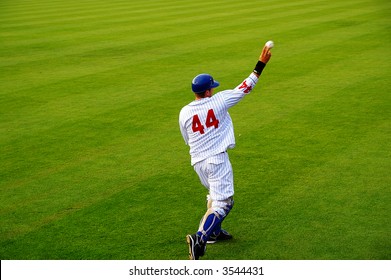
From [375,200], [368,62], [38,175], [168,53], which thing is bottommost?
[375,200]

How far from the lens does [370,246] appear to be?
5.95m

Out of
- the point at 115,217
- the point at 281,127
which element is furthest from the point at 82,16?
the point at 115,217

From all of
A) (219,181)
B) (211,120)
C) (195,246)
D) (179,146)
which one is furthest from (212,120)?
(179,146)

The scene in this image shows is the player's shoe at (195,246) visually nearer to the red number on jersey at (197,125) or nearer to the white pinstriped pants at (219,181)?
the white pinstriped pants at (219,181)

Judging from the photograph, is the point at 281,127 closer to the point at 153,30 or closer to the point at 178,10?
the point at 153,30

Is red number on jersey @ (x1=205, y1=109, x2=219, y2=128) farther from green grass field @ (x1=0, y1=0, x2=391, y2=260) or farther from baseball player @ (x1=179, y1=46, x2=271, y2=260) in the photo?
green grass field @ (x1=0, y1=0, x2=391, y2=260)

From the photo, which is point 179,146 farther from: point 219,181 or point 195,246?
point 195,246

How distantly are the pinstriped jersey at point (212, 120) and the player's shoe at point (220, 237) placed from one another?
814 millimetres

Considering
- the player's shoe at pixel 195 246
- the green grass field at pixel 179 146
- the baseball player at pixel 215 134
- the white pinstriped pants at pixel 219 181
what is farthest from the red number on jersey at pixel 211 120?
the green grass field at pixel 179 146

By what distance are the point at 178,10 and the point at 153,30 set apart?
575 cm

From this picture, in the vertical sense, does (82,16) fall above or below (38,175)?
above

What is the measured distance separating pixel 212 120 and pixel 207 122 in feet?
0.16

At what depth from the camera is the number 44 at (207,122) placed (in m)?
5.81
